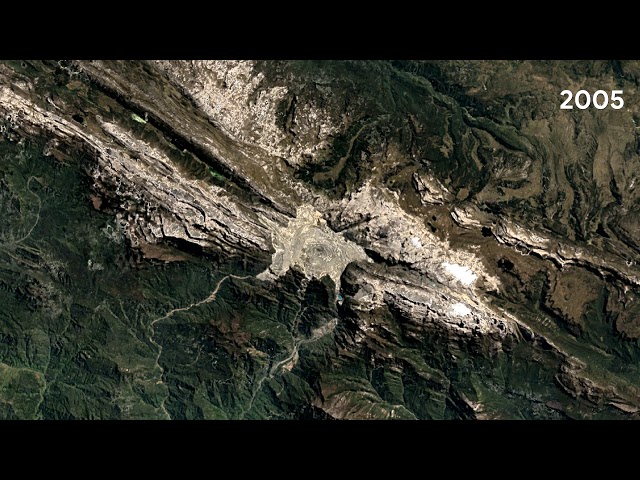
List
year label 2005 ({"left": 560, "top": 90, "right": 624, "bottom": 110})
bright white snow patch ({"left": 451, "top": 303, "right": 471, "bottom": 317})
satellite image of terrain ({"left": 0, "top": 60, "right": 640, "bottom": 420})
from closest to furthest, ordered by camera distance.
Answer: bright white snow patch ({"left": 451, "top": 303, "right": 471, "bottom": 317}), satellite image of terrain ({"left": 0, "top": 60, "right": 640, "bottom": 420}), year label 2005 ({"left": 560, "top": 90, "right": 624, "bottom": 110})

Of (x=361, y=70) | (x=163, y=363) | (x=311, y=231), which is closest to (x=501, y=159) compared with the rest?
(x=361, y=70)

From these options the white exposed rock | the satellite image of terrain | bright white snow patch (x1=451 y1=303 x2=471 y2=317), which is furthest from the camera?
the white exposed rock

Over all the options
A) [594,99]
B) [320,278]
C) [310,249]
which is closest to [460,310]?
[320,278]

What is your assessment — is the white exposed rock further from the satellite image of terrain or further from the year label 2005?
the year label 2005

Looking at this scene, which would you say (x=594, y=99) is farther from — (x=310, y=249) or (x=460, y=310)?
(x=310, y=249)

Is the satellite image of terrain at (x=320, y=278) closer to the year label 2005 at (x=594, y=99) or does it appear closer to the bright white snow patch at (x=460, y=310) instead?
the bright white snow patch at (x=460, y=310)

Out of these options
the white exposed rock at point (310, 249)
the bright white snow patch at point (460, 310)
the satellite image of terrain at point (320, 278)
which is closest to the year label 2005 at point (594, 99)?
the satellite image of terrain at point (320, 278)

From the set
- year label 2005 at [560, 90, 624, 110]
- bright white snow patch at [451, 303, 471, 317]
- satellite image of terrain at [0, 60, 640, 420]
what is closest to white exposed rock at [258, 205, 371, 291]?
satellite image of terrain at [0, 60, 640, 420]

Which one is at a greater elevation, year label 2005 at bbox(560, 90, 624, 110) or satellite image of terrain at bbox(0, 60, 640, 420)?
year label 2005 at bbox(560, 90, 624, 110)
